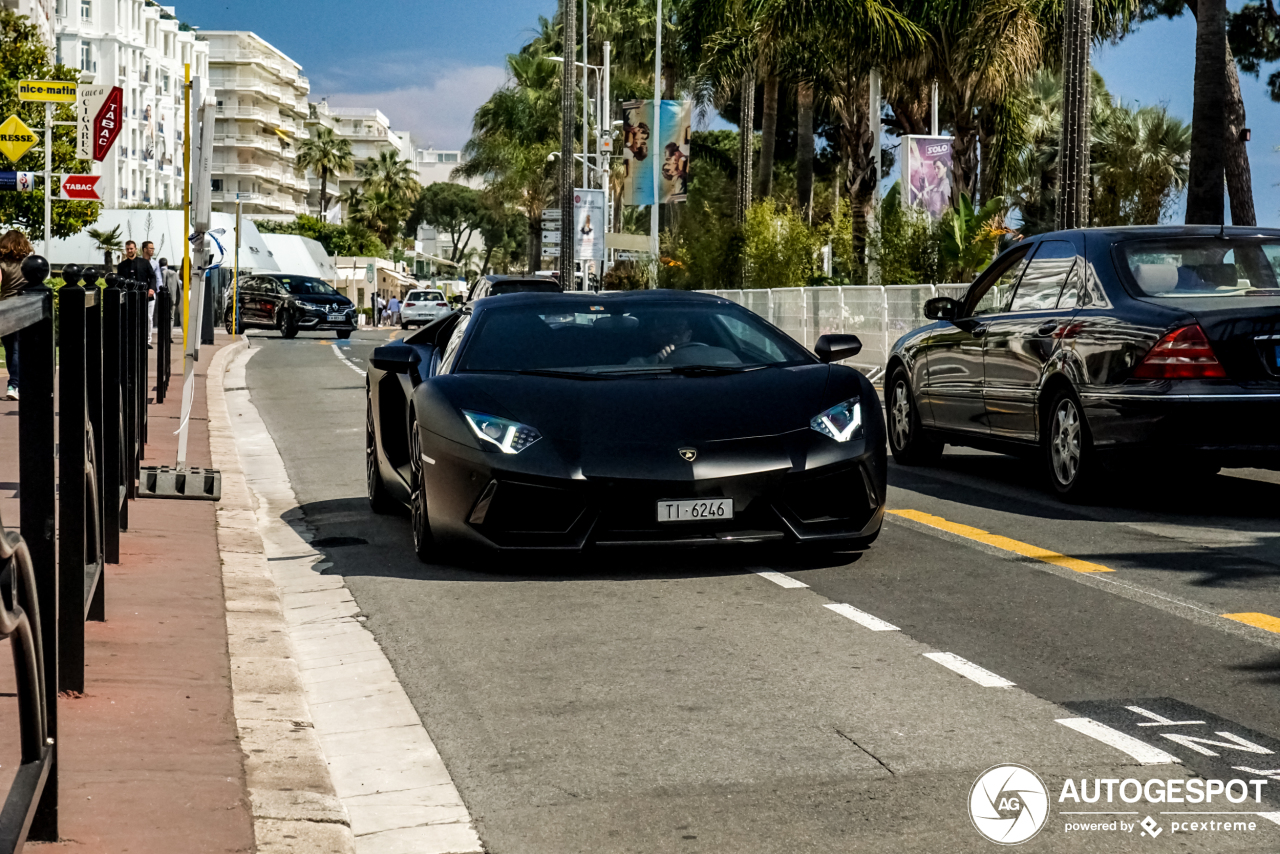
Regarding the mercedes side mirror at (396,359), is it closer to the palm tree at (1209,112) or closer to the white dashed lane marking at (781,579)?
the white dashed lane marking at (781,579)

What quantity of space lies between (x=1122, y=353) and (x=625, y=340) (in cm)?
286

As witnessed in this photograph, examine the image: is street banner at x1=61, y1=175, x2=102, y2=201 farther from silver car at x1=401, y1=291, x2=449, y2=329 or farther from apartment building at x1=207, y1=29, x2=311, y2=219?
apartment building at x1=207, y1=29, x2=311, y2=219

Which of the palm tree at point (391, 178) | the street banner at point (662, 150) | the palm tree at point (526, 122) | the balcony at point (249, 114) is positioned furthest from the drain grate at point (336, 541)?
the balcony at point (249, 114)

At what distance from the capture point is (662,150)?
175 ft

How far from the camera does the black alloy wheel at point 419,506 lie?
26.8 feet

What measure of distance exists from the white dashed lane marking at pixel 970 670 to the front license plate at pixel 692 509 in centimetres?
156

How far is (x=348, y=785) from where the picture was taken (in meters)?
4.77

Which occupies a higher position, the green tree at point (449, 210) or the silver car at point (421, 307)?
the green tree at point (449, 210)

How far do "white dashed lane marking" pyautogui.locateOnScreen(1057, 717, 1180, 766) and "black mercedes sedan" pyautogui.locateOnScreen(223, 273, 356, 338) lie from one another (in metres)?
44.1

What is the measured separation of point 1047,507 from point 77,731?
669 cm

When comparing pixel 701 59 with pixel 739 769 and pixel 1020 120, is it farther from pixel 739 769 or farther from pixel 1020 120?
pixel 739 769

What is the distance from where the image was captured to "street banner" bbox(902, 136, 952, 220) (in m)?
32.5

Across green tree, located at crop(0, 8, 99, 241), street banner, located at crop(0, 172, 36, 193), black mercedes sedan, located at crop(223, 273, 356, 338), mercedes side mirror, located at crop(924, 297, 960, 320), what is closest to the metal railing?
mercedes side mirror, located at crop(924, 297, 960, 320)
